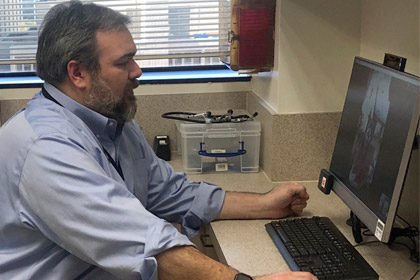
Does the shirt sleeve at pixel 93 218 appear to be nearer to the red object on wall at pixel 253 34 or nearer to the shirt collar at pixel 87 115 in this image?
the shirt collar at pixel 87 115

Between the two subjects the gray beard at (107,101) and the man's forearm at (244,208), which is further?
the man's forearm at (244,208)

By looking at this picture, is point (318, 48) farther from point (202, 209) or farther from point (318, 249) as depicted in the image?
point (318, 249)

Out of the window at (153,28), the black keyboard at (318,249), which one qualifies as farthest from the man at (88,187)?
the window at (153,28)

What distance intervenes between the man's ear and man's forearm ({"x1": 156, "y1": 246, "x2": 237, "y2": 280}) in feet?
1.76

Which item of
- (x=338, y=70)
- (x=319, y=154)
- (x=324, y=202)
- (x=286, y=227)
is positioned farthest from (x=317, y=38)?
(x=286, y=227)

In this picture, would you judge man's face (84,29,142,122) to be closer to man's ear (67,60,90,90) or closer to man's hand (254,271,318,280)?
man's ear (67,60,90,90)

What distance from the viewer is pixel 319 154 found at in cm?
213

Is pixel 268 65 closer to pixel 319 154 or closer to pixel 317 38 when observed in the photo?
pixel 317 38

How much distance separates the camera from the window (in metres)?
2.57

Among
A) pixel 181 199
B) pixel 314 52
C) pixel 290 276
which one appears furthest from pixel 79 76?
pixel 314 52

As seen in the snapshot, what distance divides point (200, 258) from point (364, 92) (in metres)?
0.63

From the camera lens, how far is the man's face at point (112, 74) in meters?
1.59

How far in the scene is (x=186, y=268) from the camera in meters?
1.33

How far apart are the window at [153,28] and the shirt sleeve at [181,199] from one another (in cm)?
82
